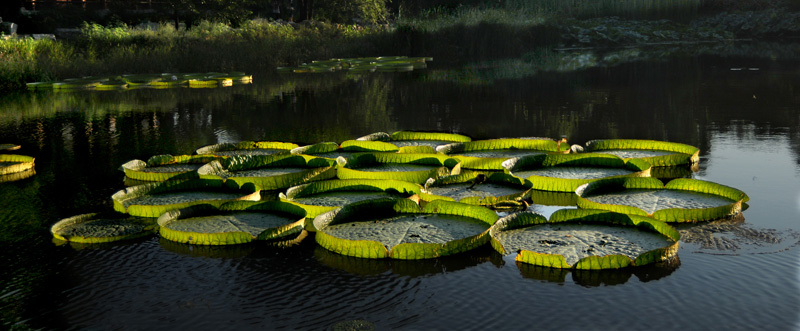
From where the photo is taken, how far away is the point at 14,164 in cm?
873

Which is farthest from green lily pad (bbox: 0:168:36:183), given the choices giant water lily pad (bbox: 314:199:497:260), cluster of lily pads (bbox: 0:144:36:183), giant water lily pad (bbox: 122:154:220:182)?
giant water lily pad (bbox: 314:199:497:260)

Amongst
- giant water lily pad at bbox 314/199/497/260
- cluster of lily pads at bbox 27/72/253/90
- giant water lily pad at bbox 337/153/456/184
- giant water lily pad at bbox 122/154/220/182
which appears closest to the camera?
giant water lily pad at bbox 314/199/497/260

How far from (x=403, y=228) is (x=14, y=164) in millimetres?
5430

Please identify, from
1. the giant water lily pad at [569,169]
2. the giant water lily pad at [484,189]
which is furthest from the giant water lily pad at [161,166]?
the giant water lily pad at [569,169]

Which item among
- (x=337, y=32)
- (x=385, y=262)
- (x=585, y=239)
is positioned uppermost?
(x=337, y=32)

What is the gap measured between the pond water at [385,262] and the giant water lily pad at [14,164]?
0.21m

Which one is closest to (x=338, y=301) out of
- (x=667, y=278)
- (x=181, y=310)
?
(x=181, y=310)

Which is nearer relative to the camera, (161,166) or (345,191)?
(345,191)

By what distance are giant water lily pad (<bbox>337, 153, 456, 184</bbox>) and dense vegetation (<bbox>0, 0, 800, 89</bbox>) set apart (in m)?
15.6

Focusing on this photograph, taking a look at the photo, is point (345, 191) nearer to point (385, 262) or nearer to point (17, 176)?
point (385, 262)

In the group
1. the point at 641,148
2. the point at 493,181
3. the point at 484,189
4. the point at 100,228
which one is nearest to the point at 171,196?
the point at 100,228

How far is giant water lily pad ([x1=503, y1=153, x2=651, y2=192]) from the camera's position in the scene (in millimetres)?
7090

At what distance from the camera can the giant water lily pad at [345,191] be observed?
21.6ft

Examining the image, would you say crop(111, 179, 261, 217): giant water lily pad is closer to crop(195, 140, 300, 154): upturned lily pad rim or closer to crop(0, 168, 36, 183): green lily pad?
crop(195, 140, 300, 154): upturned lily pad rim
